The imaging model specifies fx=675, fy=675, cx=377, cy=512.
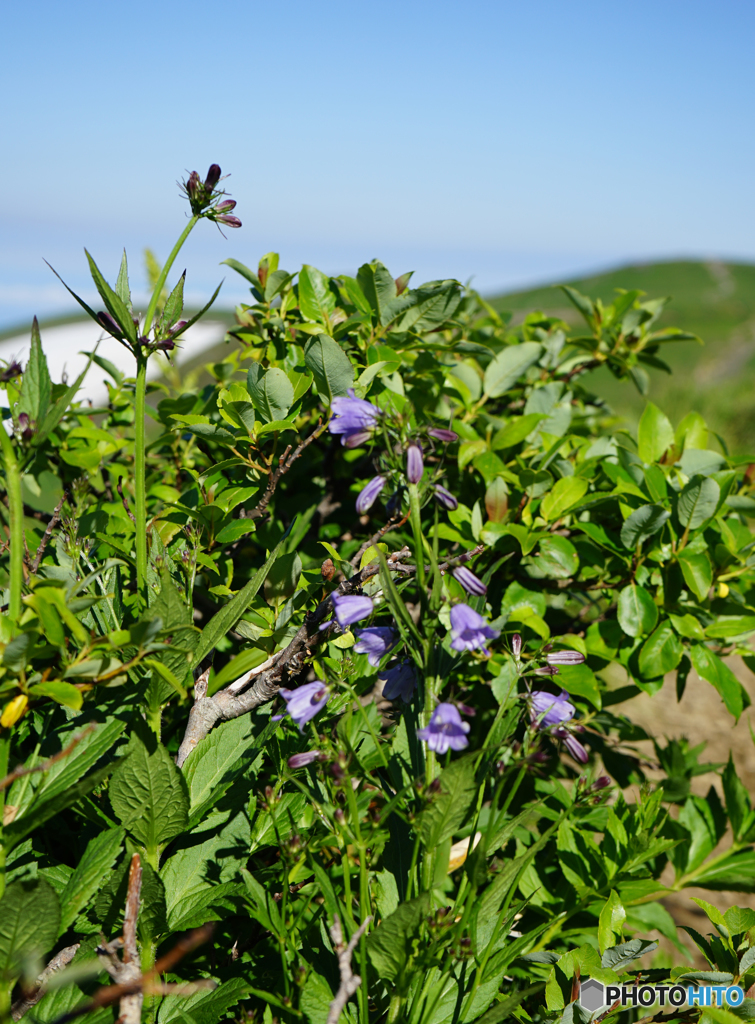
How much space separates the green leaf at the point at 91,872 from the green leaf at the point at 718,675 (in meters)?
1.44

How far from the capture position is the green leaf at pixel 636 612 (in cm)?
176

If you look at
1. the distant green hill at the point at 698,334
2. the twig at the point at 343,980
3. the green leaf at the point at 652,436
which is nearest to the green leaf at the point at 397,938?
the twig at the point at 343,980

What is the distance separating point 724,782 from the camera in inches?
83.7

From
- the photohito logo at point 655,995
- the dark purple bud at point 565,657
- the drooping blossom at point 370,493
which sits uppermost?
the drooping blossom at point 370,493

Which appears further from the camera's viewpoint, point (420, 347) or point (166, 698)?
point (420, 347)

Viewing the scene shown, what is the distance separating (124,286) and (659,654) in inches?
60.7

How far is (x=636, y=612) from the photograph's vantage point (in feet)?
5.82

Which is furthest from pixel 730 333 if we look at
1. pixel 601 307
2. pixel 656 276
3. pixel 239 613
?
pixel 239 613

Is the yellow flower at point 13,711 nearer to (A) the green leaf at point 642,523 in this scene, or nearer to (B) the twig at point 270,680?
(B) the twig at point 270,680

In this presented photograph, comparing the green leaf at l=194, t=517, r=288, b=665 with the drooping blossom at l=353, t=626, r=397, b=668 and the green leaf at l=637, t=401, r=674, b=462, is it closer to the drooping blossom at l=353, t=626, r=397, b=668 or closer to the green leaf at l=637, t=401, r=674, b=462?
the drooping blossom at l=353, t=626, r=397, b=668

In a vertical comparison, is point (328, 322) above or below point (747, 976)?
above

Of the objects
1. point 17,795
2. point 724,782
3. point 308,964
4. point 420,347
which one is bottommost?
point 724,782

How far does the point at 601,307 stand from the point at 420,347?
1032mm

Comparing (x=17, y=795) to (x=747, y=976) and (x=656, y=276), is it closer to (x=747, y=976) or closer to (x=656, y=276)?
(x=747, y=976)
